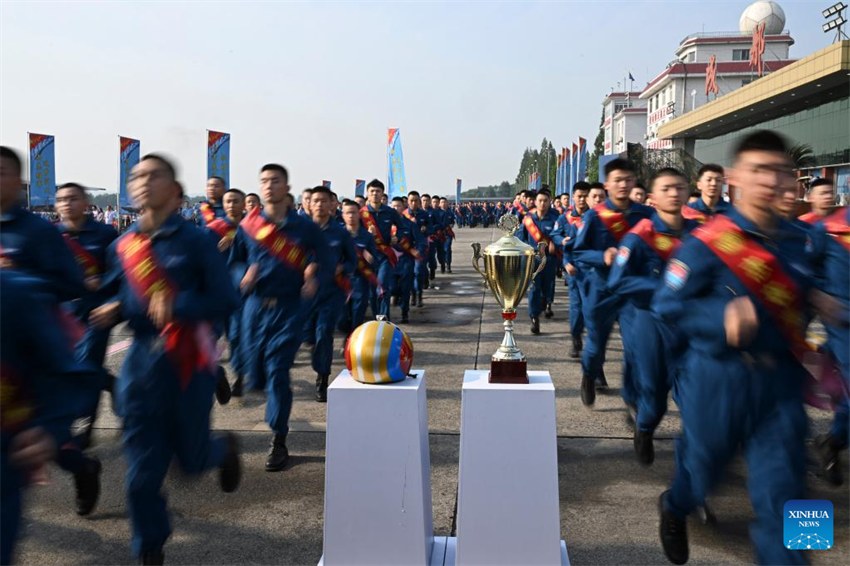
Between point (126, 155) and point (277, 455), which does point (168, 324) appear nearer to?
point (277, 455)

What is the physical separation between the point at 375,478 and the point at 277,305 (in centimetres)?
243

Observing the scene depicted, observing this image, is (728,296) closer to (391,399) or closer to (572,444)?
(391,399)

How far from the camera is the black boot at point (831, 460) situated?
4.70m

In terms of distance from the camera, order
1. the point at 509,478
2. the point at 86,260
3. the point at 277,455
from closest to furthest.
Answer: the point at 509,478 → the point at 277,455 → the point at 86,260

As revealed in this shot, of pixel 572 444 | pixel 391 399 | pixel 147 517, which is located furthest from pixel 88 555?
pixel 572 444

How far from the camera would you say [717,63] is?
64.8 meters

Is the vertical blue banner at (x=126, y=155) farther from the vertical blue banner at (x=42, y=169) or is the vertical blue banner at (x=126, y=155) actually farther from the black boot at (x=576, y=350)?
the black boot at (x=576, y=350)

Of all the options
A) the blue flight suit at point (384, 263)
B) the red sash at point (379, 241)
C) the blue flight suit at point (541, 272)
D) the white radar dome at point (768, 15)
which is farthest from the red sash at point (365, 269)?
the white radar dome at point (768, 15)

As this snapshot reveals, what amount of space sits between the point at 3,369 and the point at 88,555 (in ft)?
6.47

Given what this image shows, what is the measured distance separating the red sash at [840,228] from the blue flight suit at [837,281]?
0.01 meters

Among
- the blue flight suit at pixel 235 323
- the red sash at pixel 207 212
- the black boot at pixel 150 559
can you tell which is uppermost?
the red sash at pixel 207 212

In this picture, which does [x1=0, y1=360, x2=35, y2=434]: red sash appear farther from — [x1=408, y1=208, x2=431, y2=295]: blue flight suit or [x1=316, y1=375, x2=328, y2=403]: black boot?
[x1=408, y1=208, x2=431, y2=295]: blue flight suit

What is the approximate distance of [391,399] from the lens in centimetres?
344

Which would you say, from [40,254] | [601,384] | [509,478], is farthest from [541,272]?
[40,254]
